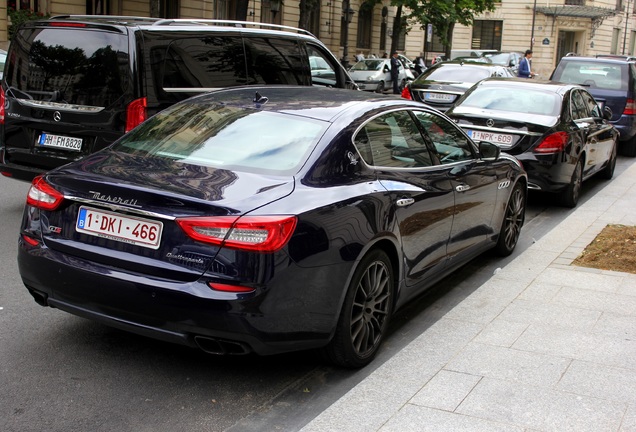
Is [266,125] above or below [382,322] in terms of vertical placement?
above

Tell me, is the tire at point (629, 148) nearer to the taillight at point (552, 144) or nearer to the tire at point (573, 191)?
the tire at point (573, 191)

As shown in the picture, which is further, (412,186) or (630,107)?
(630,107)

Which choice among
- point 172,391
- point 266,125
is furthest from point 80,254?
point 266,125

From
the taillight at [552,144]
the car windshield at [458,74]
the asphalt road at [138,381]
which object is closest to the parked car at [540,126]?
the taillight at [552,144]

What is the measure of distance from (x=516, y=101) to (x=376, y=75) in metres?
24.9

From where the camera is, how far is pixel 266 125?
4.80 m

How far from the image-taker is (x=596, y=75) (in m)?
16.1

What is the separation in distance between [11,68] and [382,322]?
4.90 m

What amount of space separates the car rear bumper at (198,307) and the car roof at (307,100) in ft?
4.01

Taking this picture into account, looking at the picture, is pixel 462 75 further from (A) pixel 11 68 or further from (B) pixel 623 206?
(A) pixel 11 68

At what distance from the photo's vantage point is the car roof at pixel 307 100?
16.2ft

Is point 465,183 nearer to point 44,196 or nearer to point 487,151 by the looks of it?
point 487,151

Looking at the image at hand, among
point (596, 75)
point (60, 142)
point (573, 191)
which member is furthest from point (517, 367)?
point (596, 75)

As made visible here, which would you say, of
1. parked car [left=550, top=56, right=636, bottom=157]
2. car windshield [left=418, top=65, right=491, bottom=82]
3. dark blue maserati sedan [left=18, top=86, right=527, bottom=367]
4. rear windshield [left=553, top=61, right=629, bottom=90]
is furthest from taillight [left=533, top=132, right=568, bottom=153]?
car windshield [left=418, top=65, right=491, bottom=82]
